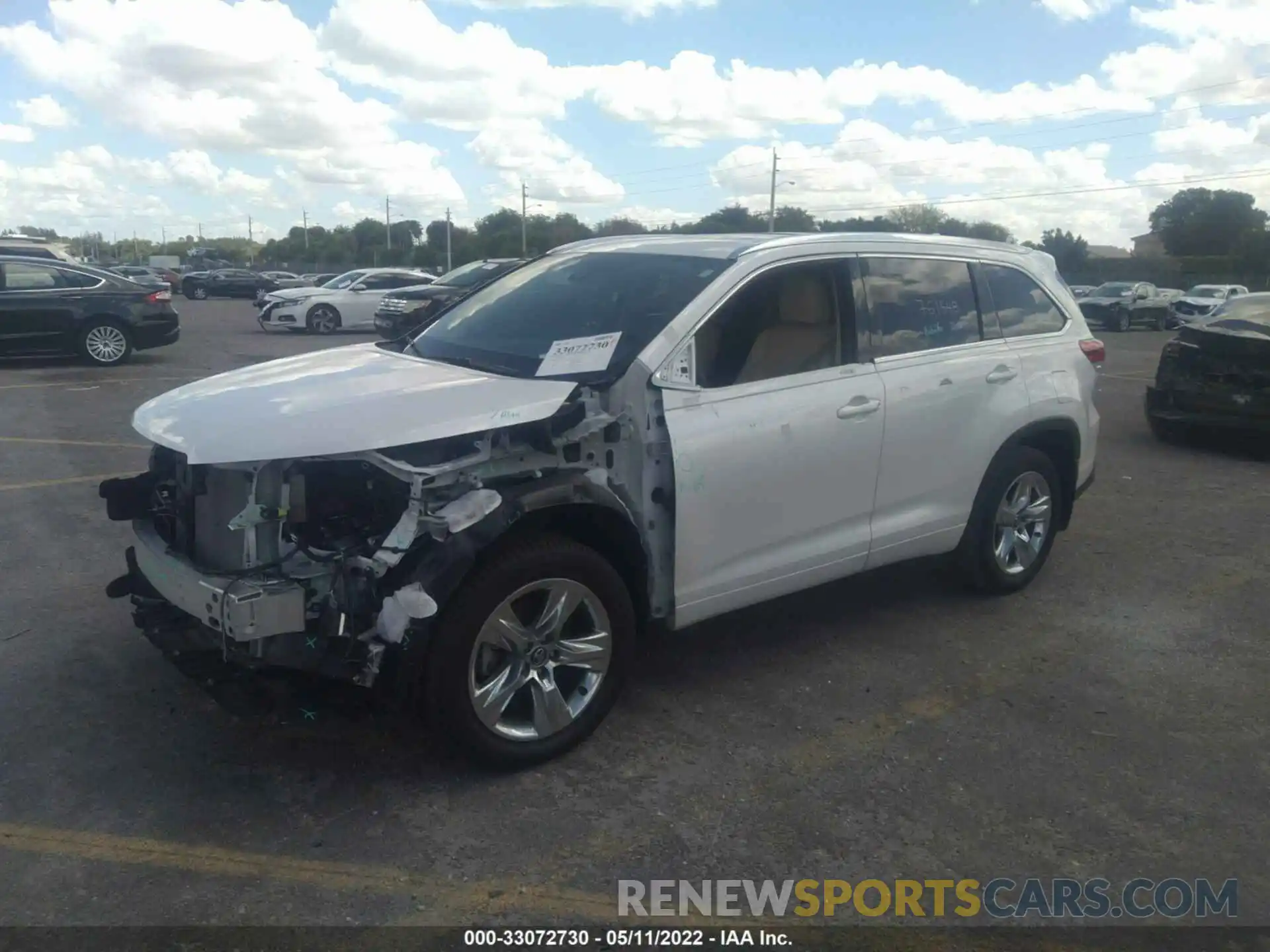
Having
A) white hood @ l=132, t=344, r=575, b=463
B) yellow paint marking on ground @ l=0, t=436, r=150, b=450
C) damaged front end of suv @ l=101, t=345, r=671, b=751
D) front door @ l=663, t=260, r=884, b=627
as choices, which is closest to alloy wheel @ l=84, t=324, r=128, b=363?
yellow paint marking on ground @ l=0, t=436, r=150, b=450

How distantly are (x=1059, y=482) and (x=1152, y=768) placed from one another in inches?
89.3

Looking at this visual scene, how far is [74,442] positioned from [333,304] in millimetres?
14464

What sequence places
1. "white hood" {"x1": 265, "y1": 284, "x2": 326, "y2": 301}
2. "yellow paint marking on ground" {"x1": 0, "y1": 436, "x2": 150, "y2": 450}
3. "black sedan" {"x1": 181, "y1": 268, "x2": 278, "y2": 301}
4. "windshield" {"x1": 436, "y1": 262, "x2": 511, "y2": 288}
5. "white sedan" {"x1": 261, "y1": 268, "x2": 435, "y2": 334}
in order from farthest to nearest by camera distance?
"black sedan" {"x1": 181, "y1": 268, "x2": 278, "y2": 301} < "white hood" {"x1": 265, "y1": 284, "x2": 326, "y2": 301} < "white sedan" {"x1": 261, "y1": 268, "x2": 435, "y2": 334} < "windshield" {"x1": 436, "y1": 262, "x2": 511, "y2": 288} < "yellow paint marking on ground" {"x1": 0, "y1": 436, "x2": 150, "y2": 450}

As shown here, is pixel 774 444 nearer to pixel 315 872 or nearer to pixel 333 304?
pixel 315 872

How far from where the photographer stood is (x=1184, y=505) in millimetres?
8016

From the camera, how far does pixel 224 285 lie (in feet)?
138

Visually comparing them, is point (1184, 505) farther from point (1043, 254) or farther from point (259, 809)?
point (259, 809)

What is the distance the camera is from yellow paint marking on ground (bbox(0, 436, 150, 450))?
29.9 ft

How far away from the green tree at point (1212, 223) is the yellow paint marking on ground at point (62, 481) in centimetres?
7411

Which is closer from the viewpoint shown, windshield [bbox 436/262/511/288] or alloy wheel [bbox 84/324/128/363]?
alloy wheel [bbox 84/324/128/363]

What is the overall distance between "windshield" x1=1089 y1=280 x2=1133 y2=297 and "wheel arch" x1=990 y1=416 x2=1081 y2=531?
31.7m

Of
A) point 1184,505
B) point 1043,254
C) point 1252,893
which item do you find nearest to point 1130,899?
point 1252,893

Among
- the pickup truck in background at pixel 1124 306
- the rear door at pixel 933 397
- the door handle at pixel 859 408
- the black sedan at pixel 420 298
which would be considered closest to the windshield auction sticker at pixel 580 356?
the door handle at pixel 859 408

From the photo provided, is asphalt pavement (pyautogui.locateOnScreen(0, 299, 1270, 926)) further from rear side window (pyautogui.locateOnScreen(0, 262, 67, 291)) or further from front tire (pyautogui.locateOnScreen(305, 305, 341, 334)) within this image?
front tire (pyautogui.locateOnScreen(305, 305, 341, 334))
